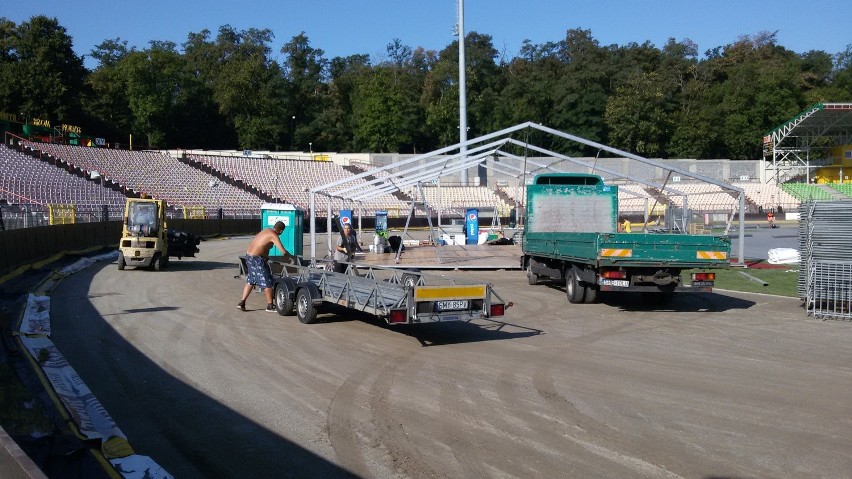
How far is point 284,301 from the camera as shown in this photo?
1428 cm

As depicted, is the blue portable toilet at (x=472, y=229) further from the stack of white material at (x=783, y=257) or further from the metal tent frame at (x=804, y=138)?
the metal tent frame at (x=804, y=138)

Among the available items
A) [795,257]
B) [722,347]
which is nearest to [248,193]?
[795,257]

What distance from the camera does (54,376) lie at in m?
8.76

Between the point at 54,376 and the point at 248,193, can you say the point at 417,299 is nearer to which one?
the point at 54,376

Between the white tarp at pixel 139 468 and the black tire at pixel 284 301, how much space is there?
7.85 meters

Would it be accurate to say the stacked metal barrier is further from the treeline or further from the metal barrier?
the treeline

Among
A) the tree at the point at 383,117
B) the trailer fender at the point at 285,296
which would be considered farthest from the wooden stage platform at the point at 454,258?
the tree at the point at 383,117

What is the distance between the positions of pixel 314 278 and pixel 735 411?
8036 mm

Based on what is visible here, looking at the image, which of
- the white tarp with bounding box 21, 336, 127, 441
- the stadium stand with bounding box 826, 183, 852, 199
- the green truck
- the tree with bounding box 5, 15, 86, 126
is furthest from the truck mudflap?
the tree with bounding box 5, 15, 86, 126

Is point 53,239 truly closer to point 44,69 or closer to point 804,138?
point 44,69

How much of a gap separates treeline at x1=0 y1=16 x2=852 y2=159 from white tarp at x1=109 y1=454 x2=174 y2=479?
7905 centimetres

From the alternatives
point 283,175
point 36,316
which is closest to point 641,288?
point 36,316

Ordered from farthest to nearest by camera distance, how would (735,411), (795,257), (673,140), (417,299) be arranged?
(673,140) → (795,257) → (417,299) → (735,411)

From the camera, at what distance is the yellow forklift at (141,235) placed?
918 inches
